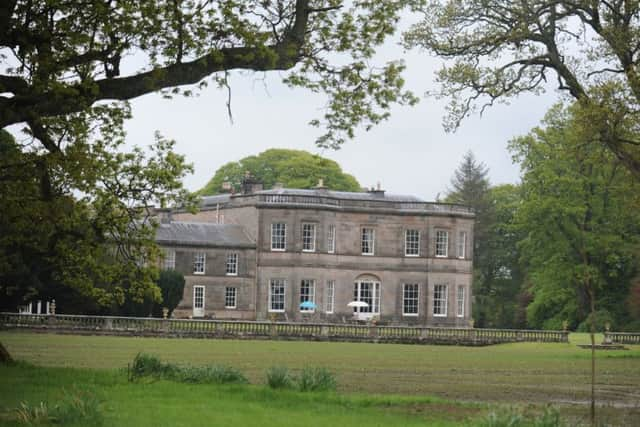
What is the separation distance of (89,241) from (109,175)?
1530 mm

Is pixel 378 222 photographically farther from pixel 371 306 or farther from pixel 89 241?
pixel 89 241

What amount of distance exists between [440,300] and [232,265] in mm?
11730

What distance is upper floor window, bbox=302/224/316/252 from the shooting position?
60750 millimetres

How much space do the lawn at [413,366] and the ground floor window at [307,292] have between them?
68.6 ft

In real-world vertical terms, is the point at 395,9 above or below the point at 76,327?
above

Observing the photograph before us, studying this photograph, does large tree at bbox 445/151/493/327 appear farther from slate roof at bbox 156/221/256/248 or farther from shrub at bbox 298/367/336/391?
shrub at bbox 298/367/336/391

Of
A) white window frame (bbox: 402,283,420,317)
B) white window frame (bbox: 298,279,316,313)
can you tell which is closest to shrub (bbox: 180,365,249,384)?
white window frame (bbox: 298,279,316,313)

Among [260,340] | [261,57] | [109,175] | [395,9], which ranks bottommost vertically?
[260,340]

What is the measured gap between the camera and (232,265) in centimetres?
6019

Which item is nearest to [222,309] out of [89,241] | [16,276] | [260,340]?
[260,340]

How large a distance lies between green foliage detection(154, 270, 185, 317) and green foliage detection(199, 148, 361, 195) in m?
31.3

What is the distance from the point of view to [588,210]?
60.7 metres

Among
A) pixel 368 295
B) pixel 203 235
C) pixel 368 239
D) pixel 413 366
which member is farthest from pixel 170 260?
pixel 413 366

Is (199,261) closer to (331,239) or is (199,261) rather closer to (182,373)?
(331,239)
